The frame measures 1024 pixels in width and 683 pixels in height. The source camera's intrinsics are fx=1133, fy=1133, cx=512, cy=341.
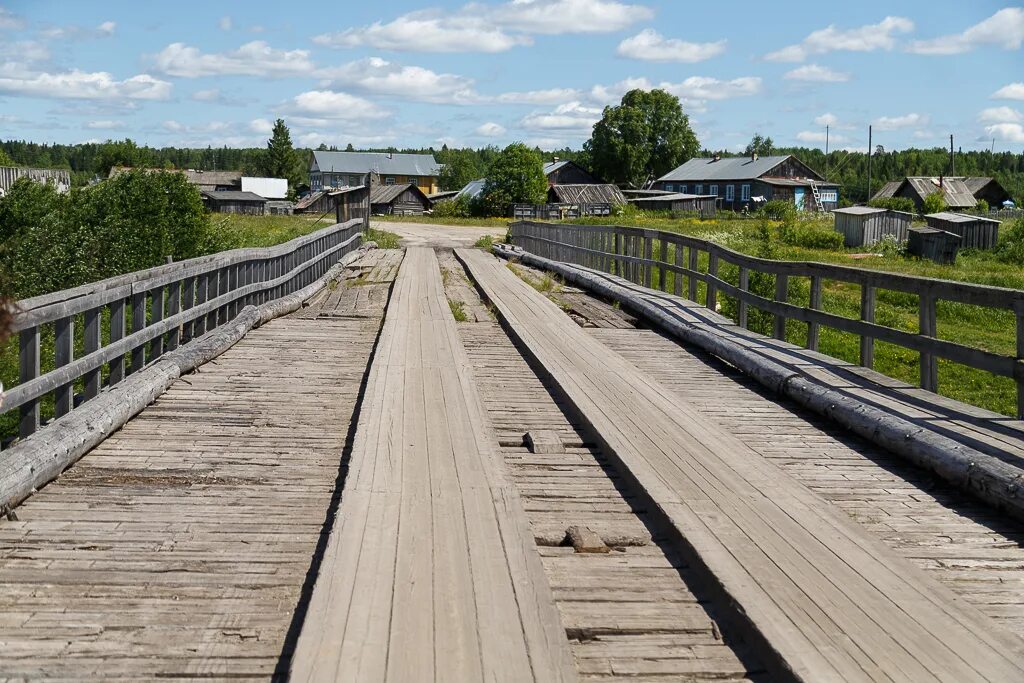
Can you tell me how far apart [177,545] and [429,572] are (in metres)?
1.23

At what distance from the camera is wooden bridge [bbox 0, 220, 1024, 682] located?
359cm

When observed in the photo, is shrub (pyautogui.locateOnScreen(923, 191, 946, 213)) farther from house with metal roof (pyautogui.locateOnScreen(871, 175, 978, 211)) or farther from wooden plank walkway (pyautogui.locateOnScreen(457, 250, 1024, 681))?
wooden plank walkway (pyautogui.locateOnScreen(457, 250, 1024, 681))

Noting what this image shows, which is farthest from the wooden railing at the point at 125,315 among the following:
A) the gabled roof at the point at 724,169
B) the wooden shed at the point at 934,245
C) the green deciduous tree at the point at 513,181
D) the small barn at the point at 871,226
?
the gabled roof at the point at 724,169

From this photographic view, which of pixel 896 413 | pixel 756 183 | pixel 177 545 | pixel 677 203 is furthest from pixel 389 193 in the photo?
pixel 177 545

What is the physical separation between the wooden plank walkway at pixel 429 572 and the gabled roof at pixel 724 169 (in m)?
104

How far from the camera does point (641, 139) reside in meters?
125

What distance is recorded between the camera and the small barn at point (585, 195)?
9875cm

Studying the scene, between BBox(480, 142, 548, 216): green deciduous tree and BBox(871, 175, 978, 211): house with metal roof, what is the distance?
113 ft

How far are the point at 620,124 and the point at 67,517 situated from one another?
4866 inches

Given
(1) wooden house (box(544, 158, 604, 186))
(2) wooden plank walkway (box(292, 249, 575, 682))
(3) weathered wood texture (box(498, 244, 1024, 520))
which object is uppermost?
(1) wooden house (box(544, 158, 604, 186))

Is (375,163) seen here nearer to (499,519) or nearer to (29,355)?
(29,355)

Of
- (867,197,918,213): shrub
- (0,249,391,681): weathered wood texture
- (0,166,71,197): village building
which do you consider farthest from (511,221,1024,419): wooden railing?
(867,197,918,213): shrub

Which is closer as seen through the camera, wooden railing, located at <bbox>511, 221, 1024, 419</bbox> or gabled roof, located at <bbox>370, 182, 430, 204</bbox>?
wooden railing, located at <bbox>511, 221, 1024, 419</bbox>

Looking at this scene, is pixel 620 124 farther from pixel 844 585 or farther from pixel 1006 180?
pixel 844 585
